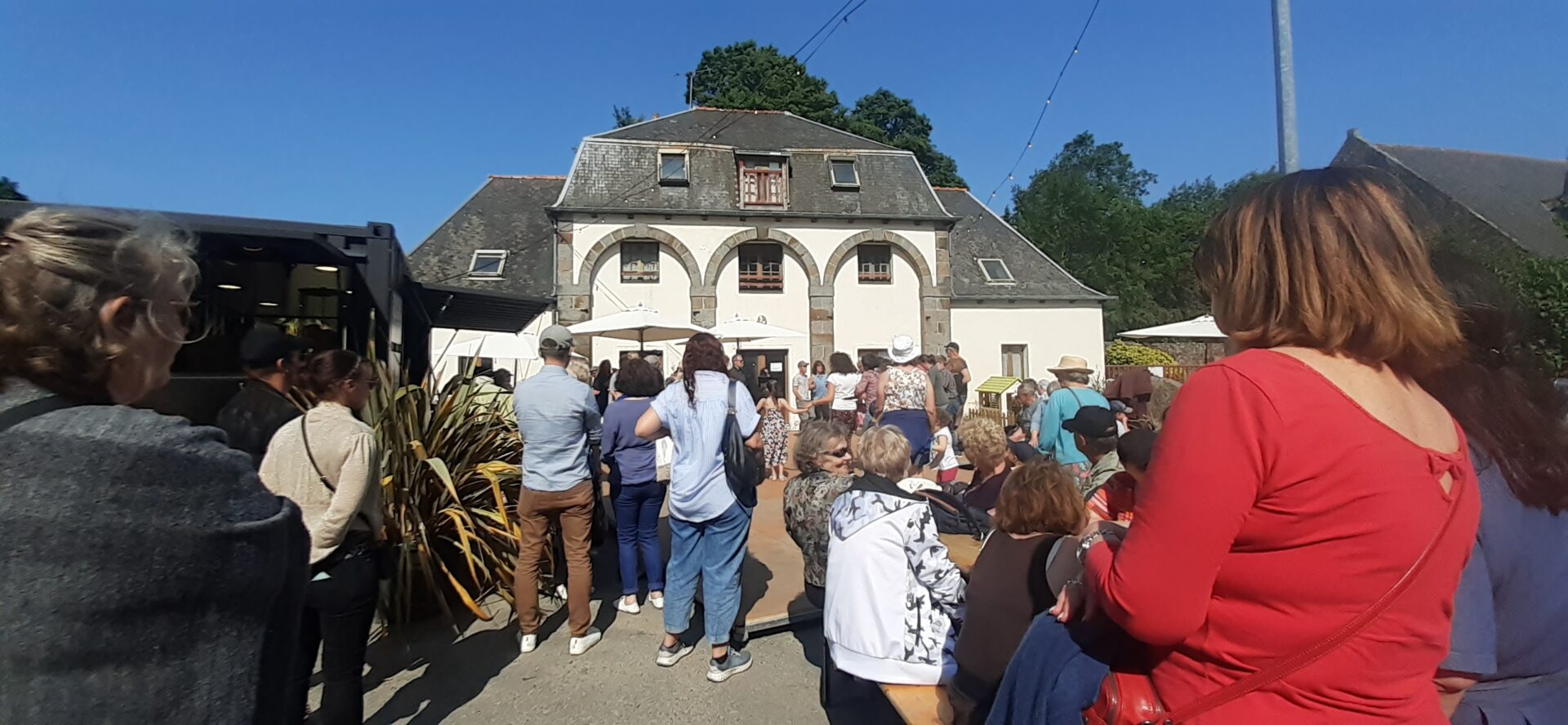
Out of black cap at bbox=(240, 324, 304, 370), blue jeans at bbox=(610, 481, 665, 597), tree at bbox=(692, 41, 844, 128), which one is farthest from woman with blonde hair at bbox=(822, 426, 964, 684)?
tree at bbox=(692, 41, 844, 128)

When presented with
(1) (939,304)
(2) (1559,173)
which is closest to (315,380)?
(1) (939,304)

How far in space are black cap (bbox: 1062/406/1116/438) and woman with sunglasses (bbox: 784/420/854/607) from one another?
4.17ft

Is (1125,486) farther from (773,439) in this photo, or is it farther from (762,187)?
(762,187)

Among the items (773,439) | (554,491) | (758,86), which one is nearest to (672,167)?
(773,439)

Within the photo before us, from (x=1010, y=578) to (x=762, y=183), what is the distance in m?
17.8

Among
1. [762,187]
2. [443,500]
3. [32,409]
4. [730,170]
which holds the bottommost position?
[443,500]

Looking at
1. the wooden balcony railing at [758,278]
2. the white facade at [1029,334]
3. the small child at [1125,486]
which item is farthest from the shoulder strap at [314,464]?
the white facade at [1029,334]

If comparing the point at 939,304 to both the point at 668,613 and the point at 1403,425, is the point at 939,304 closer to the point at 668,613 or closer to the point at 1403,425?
the point at 668,613

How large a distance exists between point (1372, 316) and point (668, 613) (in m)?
3.44

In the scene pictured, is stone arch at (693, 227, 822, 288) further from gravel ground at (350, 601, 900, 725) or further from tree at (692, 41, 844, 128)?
tree at (692, 41, 844, 128)

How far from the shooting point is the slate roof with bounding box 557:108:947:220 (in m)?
18.3

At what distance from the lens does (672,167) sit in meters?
19.0

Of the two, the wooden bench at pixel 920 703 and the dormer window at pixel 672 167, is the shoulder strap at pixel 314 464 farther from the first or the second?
the dormer window at pixel 672 167

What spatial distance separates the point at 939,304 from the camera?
19516 mm
